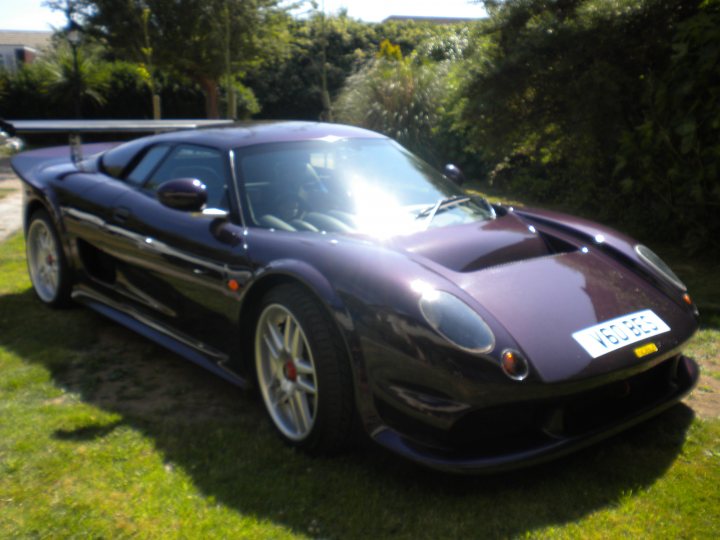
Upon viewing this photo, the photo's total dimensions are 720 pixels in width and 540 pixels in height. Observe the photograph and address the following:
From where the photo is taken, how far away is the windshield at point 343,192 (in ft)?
11.5

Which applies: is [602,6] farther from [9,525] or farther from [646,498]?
[9,525]

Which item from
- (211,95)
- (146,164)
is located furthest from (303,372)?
(211,95)

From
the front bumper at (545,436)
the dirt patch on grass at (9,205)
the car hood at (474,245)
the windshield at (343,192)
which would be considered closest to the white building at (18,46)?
the dirt patch on grass at (9,205)

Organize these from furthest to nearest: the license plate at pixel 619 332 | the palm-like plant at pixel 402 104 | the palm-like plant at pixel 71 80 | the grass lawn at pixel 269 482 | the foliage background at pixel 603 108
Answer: the palm-like plant at pixel 71 80 < the palm-like plant at pixel 402 104 < the foliage background at pixel 603 108 < the license plate at pixel 619 332 < the grass lawn at pixel 269 482

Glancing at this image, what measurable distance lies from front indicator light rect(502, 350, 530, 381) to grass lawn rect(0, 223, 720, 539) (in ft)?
1.50

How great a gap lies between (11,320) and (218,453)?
2535mm

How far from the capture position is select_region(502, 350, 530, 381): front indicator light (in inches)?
99.7

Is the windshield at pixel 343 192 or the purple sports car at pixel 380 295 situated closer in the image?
the purple sports car at pixel 380 295

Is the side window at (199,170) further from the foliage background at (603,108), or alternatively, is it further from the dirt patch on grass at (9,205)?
the dirt patch on grass at (9,205)

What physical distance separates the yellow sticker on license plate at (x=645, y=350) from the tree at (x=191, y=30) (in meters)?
17.2

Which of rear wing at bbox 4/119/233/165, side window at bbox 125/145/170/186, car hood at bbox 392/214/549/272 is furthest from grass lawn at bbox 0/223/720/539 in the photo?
rear wing at bbox 4/119/233/165

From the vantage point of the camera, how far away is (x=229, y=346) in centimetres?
341

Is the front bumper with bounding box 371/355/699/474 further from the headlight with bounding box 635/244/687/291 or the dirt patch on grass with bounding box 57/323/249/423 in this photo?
the dirt patch on grass with bounding box 57/323/249/423

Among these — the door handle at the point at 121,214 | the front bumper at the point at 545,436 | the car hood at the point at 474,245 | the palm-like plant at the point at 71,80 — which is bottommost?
the palm-like plant at the point at 71,80
